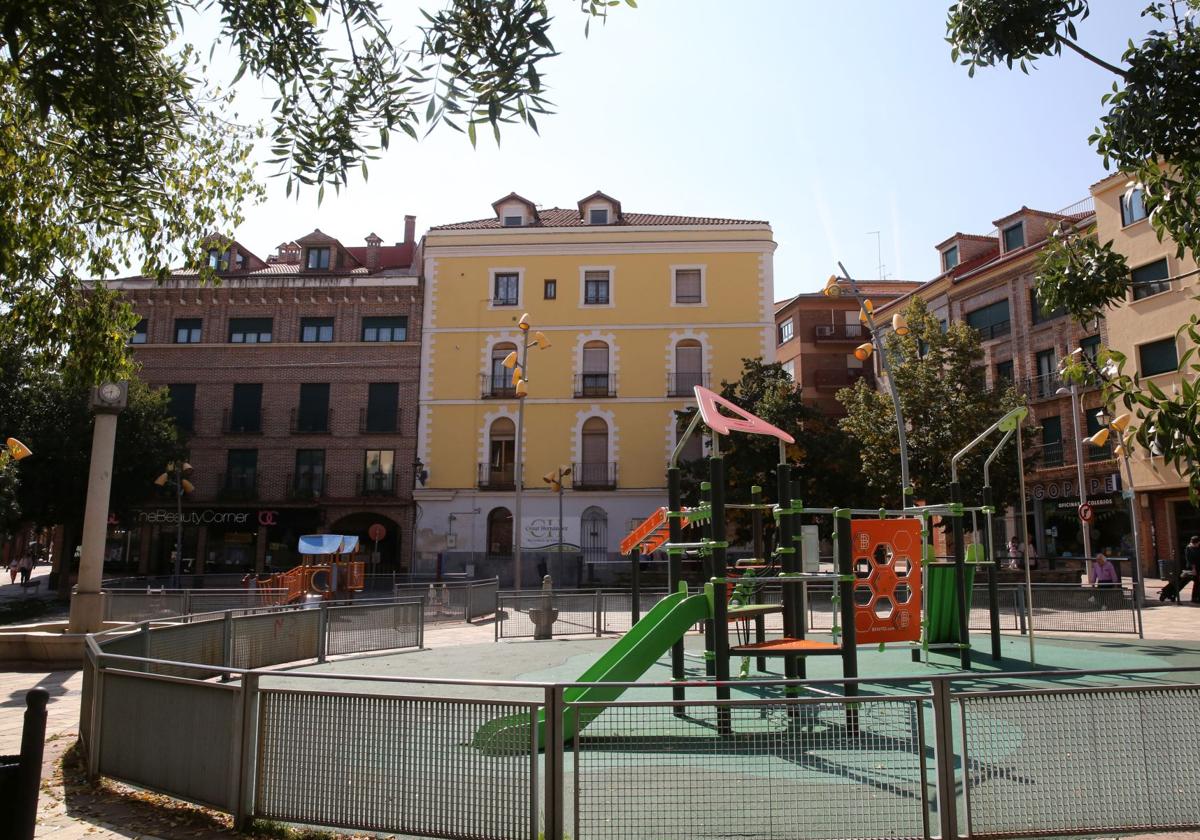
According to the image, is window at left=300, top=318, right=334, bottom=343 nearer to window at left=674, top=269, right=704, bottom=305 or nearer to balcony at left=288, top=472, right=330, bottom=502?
balcony at left=288, top=472, right=330, bottom=502

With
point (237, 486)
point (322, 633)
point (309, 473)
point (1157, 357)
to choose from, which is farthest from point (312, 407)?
point (1157, 357)

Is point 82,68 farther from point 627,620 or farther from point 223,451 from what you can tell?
point 223,451

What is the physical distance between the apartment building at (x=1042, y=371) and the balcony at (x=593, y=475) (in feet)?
51.3

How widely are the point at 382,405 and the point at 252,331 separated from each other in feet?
23.0

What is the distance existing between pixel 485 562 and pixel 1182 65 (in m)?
32.8

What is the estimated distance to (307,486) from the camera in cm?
3841

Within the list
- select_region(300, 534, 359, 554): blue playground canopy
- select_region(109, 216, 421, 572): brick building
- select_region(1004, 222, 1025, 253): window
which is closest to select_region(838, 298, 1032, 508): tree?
select_region(1004, 222, 1025, 253): window

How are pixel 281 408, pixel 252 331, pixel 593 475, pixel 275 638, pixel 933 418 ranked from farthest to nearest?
1. pixel 252 331
2. pixel 281 408
3. pixel 593 475
4. pixel 933 418
5. pixel 275 638

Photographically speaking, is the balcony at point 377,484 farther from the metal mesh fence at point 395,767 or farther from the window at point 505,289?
the metal mesh fence at point 395,767

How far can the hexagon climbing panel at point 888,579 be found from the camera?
905 cm

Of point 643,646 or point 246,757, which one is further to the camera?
point 643,646

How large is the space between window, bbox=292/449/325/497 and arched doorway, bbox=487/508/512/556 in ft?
25.2

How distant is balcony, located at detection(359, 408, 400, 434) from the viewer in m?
38.8

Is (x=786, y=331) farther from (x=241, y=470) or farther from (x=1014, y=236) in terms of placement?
(x=241, y=470)
